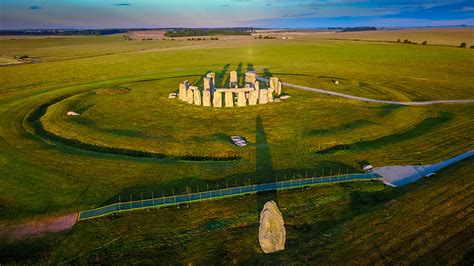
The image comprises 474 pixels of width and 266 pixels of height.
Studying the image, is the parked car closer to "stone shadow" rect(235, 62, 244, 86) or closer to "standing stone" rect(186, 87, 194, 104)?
"standing stone" rect(186, 87, 194, 104)

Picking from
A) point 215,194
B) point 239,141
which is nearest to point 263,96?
point 239,141

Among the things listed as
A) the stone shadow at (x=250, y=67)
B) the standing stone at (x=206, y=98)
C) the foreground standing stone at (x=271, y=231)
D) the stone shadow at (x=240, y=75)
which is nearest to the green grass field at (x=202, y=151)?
the foreground standing stone at (x=271, y=231)

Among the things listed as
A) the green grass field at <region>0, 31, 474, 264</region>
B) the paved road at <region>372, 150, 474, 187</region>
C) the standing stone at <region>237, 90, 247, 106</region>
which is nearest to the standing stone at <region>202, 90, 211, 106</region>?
the green grass field at <region>0, 31, 474, 264</region>

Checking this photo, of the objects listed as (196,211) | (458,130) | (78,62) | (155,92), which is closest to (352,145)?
(458,130)

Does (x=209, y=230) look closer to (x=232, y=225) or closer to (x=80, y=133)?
(x=232, y=225)

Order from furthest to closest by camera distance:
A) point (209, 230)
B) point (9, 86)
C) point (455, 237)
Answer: point (9, 86), point (209, 230), point (455, 237)

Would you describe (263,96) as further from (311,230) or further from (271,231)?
(271,231)

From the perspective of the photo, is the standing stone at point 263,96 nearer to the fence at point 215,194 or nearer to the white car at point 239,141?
the white car at point 239,141
